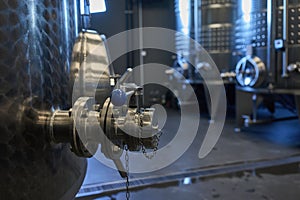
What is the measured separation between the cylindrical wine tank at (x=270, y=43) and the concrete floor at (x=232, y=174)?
486 millimetres

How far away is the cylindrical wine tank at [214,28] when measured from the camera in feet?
11.4

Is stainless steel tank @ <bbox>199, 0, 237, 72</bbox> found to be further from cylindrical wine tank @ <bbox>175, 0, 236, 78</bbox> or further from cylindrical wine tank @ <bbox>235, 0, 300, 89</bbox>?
cylindrical wine tank @ <bbox>235, 0, 300, 89</bbox>

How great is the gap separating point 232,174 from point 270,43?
1.22 m

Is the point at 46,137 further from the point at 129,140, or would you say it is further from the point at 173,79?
the point at 173,79

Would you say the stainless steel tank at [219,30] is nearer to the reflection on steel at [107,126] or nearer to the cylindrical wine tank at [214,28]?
the cylindrical wine tank at [214,28]

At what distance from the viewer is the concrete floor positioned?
152cm

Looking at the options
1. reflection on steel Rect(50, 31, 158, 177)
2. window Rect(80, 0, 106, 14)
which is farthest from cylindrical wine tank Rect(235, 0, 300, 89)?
reflection on steel Rect(50, 31, 158, 177)

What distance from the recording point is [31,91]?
2.13ft

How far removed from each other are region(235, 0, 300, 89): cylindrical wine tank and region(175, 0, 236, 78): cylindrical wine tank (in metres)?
0.53

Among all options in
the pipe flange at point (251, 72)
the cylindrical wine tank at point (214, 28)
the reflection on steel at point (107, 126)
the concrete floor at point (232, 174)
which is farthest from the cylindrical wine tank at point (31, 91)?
the cylindrical wine tank at point (214, 28)

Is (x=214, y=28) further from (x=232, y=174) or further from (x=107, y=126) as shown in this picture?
(x=107, y=126)

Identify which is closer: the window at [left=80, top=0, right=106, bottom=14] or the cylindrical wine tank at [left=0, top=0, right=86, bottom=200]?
the cylindrical wine tank at [left=0, top=0, right=86, bottom=200]

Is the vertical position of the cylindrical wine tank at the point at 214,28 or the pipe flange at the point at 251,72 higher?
the cylindrical wine tank at the point at 214,28

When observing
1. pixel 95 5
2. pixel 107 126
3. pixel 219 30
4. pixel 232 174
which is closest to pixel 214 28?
pixel 219 30
